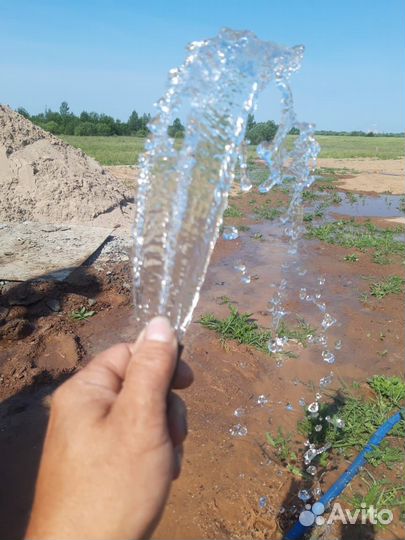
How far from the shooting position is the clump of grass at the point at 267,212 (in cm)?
1123

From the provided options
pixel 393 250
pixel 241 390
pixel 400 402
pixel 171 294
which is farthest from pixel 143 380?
pixel 393 250

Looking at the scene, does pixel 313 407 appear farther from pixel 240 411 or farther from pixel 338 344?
pixel 338 344

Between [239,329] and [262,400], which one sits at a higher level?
[239,329]

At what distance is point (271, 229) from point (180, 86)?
8588 millimetres

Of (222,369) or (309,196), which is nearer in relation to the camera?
(222,369)

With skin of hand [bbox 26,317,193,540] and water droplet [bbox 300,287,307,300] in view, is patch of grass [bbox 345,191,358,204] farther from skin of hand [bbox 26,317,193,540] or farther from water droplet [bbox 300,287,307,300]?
skin of hand [bbox 26,317,193,540]

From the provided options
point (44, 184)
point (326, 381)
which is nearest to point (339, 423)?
point (326, 381)

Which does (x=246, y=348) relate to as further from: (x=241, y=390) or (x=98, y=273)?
(x=98, y=273)

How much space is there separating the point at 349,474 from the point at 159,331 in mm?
2276

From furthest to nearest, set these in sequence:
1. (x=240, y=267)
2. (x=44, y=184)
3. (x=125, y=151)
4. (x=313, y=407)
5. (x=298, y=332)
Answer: (x=125, y=151) < (x=44, y=184) < (x=240, y=267) < (x=298, y=332) < (x=313, y=407)

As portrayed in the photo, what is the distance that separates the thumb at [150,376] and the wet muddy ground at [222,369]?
1.92 m

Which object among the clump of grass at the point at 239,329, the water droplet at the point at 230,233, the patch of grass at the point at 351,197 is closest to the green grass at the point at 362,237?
the patch of grass at the point at 351,197

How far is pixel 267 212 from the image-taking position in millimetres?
Answer: 11719

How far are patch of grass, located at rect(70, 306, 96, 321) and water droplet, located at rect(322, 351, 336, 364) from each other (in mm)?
2685
